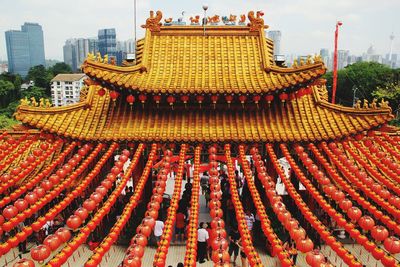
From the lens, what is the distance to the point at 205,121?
34.6 ft

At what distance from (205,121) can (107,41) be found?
10601 cm

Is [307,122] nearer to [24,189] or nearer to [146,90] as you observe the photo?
[146,90]

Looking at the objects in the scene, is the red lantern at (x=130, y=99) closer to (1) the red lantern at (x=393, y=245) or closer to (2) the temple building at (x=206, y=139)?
(2) the temple building at (x=206, y=139)

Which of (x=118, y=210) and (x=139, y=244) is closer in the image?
(x=139, y=244)

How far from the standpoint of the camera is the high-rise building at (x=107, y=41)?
107 m

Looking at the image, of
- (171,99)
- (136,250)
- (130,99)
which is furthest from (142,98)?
(136,250)

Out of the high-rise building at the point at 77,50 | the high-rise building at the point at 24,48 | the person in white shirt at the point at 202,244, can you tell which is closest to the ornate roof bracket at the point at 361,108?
the person in white shirt at the point at 202,244

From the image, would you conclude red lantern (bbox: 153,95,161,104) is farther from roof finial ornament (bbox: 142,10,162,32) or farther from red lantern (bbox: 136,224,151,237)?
red lantern (bbox: 136,224,151,237)

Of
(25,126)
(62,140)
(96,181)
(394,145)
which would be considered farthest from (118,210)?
(394,145)

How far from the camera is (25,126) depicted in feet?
32.6

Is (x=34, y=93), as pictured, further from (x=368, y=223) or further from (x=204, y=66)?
(x=368, y=223)

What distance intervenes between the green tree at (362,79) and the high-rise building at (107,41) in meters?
73.7

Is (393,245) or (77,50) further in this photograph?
(77,50)

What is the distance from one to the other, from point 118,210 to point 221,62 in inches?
252
